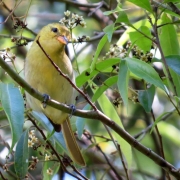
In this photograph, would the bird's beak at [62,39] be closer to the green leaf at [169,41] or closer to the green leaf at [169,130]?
the green leaf at [169,41]

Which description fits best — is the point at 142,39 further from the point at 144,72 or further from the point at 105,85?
the point at 144,72

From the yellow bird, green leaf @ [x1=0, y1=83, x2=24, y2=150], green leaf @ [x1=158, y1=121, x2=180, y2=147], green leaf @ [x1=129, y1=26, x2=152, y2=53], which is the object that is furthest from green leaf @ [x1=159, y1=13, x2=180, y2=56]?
green leaf @ [x1=158, y1=121, x2=180, y2=147]

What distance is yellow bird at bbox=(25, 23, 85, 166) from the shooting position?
2869 millimetres

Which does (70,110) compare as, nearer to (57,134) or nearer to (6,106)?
(6,106)

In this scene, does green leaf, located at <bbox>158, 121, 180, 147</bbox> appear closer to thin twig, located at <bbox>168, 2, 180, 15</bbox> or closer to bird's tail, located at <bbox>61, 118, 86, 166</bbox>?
bird's tail, located at <bbox>61, 118, 86, 166</bbox>

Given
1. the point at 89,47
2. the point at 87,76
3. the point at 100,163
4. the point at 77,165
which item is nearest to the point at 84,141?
the point at 100,163

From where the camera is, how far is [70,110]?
6.91 ft

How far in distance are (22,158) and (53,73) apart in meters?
0.62

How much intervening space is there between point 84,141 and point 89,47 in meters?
0.90

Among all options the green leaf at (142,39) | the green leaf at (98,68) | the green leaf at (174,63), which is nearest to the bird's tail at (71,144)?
the green leaf at (98,68)

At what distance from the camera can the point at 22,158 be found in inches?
96.3

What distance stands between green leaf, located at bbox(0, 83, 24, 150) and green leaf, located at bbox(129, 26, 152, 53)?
61 centimetres

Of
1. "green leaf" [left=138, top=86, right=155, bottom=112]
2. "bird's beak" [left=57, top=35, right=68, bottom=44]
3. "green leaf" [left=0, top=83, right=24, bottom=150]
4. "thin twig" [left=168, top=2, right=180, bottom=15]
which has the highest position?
"bird's beak" [left=57, top=35, right=68, bottom=44]

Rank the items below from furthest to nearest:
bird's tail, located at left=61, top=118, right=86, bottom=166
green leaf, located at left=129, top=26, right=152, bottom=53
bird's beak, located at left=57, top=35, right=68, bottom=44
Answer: bird's beak, located at left=57, top=35, right=68, bottom=44
bird's tail, located at left=61, top=118, right=86, bottom=166
green leaf, located at left=129, top=26, right=152, bottom=53
